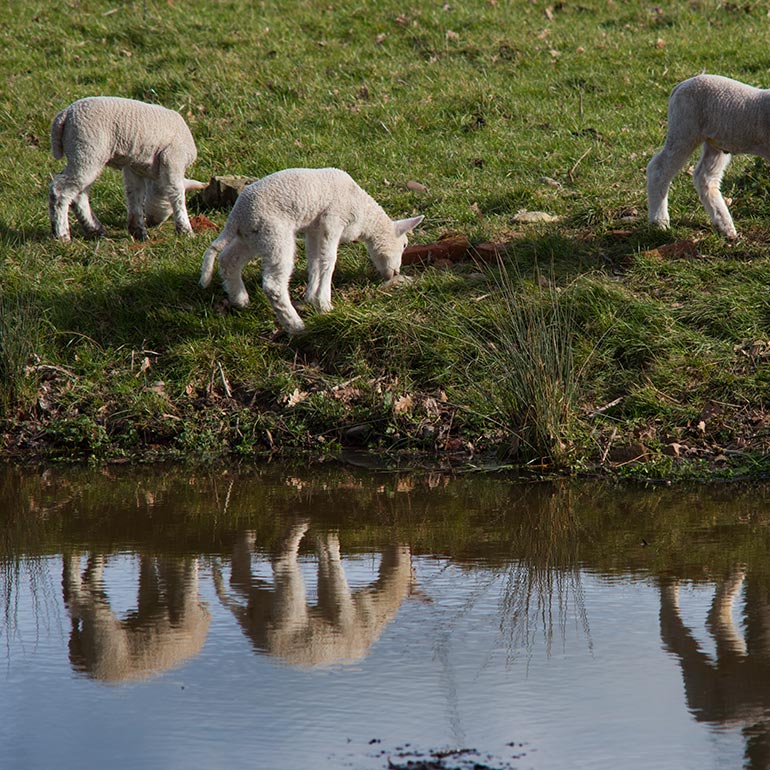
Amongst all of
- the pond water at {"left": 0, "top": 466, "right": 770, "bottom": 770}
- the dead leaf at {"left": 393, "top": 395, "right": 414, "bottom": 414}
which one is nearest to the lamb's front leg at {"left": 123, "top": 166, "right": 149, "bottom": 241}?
the dead leaf at {"left": 393, "top": 395, "right": 414, "bottom": 414}

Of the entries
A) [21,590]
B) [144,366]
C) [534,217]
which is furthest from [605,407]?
[21,590]

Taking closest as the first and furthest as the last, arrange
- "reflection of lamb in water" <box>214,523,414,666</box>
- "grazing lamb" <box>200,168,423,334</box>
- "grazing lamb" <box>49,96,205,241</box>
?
"reflection of lamb in water" <box>214,523,414,666</box> < "grazing lamb" <box>200,168,423,334</box> < "grazing lamb" <box>49,96,205,241</box>

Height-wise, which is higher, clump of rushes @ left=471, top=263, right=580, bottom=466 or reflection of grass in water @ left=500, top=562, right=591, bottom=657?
clump of rushes @ left=471, top=263, right=580, bottom=466

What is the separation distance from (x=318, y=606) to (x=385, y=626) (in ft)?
1.13

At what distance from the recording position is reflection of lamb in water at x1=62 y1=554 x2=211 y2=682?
4.57 m

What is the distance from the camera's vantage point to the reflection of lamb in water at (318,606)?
15.4 ft

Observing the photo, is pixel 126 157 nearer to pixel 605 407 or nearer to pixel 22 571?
pixel 605 407

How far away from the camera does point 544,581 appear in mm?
5406

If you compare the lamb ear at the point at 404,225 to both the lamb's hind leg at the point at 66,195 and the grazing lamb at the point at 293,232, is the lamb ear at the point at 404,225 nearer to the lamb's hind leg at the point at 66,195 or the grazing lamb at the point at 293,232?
the grazing lamb at the point at 293,232

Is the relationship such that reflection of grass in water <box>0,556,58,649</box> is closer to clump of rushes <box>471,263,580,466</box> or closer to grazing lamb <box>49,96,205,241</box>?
clump of rushes <box>471,263,580,466</box>

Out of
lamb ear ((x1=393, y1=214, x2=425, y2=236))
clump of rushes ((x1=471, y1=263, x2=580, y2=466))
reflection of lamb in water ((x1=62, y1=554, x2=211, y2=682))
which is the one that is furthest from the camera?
lamb ear ((x1=393, y1=214, x2=425, y2=236))

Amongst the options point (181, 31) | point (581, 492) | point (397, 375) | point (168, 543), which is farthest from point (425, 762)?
point (181, 31)

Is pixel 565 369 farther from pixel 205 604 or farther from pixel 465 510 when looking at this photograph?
pixel 205 604

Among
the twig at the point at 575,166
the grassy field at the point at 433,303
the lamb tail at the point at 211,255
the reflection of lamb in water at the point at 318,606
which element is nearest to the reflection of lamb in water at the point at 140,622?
the reflection of lamb in water at the point at 318,606
